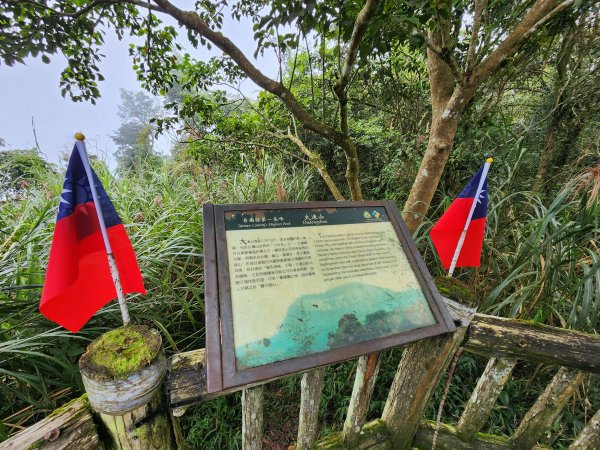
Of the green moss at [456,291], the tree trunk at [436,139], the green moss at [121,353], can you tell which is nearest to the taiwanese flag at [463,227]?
the green moss at [456,291]

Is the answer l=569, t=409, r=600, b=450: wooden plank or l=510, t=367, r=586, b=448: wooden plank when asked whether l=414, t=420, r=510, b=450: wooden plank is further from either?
l=569, t=409, r=600, b=450: wooden plank

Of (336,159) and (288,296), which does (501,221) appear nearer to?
(288,296)

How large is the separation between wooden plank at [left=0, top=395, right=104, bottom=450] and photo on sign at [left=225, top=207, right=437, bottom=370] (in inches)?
16.3

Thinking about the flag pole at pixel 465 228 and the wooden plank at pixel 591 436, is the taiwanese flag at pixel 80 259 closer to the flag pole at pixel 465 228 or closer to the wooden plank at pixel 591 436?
the flag pole at pixel 465 228

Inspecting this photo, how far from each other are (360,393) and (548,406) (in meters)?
0.85

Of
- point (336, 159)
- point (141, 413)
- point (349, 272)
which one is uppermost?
point (336, 159)

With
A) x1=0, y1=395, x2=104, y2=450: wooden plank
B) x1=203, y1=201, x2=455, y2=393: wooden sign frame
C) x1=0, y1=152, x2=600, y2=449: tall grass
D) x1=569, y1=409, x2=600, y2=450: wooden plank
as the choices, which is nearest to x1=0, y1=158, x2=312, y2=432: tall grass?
x1=0, y1=152, x2=600, y2=449: tall grass

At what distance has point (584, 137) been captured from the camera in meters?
3.75

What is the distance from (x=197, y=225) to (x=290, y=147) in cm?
292

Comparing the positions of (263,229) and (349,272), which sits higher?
(263,229)

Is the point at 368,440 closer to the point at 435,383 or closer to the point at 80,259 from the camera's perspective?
the point at 435,383

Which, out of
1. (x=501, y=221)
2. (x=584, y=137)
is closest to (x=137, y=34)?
(x=501, y=221)

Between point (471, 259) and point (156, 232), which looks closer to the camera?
point (471, 259)

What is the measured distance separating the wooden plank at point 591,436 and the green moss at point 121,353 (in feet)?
5.92
